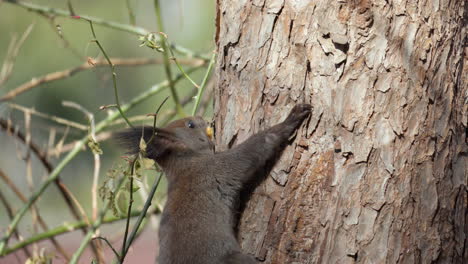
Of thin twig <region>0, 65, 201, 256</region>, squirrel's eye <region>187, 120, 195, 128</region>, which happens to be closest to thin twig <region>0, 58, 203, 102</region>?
thin twig <region>0, 65, 201, 256</region>

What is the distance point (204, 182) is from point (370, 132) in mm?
941

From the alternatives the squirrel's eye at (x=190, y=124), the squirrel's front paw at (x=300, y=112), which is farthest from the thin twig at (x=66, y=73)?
the squirrel's front paw at (x=300, y=112)

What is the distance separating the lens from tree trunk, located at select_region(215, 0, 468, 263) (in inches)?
87.1

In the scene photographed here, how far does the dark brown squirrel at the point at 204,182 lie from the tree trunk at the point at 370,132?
0.12 m

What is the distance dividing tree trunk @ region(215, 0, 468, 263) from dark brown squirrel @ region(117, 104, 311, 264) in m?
0.12

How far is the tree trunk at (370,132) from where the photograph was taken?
7.26 feet

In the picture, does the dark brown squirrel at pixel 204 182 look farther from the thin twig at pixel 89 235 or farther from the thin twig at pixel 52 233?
the thin twig at pixel 52 233

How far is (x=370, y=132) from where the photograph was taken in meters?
2.22

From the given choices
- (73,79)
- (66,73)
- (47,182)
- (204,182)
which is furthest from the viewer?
(73,79)

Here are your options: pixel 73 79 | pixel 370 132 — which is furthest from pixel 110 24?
pixel 73 79

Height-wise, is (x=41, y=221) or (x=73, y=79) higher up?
(x=73, y=79)

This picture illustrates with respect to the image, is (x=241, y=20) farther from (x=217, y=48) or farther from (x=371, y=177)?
(x=371, y=177)

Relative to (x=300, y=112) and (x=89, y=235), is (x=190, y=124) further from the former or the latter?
(x=300, y=112)

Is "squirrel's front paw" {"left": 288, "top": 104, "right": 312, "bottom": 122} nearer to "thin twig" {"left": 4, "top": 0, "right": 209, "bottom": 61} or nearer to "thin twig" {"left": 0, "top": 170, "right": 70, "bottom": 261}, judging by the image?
"thin twig" {"left": 4, "top": 0, "right": 209, "bottom": 61}
